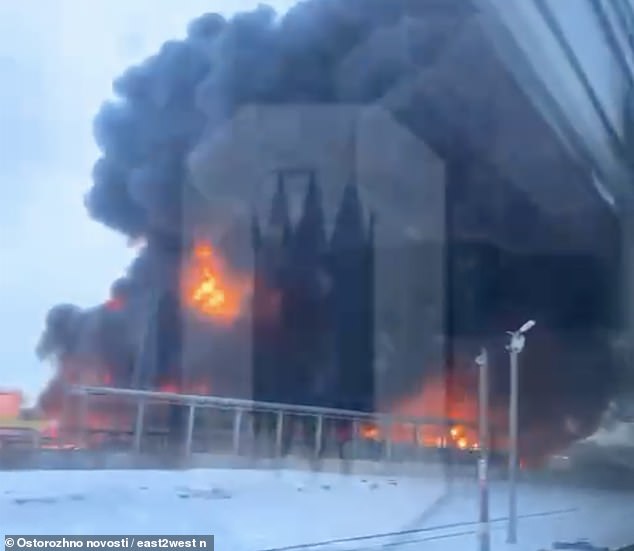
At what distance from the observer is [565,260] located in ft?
12.6

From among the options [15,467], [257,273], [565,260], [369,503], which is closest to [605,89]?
[565,260]

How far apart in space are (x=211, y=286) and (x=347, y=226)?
0.55m

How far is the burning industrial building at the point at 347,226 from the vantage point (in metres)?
3.20

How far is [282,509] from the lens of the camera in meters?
3.17

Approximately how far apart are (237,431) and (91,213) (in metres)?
0.71

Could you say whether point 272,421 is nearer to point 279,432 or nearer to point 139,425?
point 279,432

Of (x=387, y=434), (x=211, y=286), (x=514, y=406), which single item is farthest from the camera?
(x=514, y=406)

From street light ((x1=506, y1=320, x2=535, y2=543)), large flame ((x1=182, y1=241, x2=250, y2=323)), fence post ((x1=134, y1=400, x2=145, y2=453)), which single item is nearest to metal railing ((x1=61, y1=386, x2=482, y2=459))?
fence post ((x1=134, y1=400, x2=145, y2=453))

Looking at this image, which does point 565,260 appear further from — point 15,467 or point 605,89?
point 15,467

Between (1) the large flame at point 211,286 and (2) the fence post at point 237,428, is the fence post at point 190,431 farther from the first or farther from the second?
(1) the large flame at point 211,286

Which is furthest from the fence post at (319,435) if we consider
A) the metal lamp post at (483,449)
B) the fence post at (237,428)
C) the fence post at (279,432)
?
the metal lamp post at (483,449)

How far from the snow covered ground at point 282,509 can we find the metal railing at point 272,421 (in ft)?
0.30

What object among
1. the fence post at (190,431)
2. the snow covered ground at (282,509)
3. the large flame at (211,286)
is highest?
the large flame at (211,286)

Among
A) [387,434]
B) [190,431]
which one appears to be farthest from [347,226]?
[190,431]
